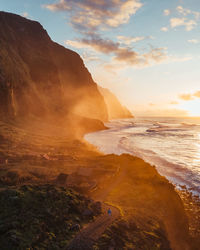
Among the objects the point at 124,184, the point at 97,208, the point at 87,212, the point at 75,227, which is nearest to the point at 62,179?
the point at 97,208

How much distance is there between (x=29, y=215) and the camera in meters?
12.7

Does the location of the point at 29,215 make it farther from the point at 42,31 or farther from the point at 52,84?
the point at 42,31

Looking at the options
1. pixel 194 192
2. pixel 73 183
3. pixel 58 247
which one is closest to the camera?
pixel 58 247

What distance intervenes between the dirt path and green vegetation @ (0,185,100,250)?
54cm

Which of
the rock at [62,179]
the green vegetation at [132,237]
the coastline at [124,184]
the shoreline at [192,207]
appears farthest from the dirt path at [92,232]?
the rock at [62,179]

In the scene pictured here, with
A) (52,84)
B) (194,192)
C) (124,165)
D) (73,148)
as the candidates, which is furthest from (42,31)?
(194,192)

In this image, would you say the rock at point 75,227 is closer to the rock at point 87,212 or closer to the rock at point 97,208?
the rock at point 87,212

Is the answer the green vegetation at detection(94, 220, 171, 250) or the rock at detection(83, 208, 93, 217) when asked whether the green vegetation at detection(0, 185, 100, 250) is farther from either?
the green vegetation at detection(94, 220, 171, 250)

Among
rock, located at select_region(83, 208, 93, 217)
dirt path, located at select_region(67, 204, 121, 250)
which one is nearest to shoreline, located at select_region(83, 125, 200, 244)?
dirt path, located at select_region(67, 204, 121, 250)

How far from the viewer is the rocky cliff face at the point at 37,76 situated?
59.8 meters

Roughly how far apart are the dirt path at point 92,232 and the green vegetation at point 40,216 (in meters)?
0.54

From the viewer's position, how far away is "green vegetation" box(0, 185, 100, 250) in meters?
10.7

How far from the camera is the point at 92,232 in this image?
12531 mm

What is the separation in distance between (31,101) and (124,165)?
2079 inches
